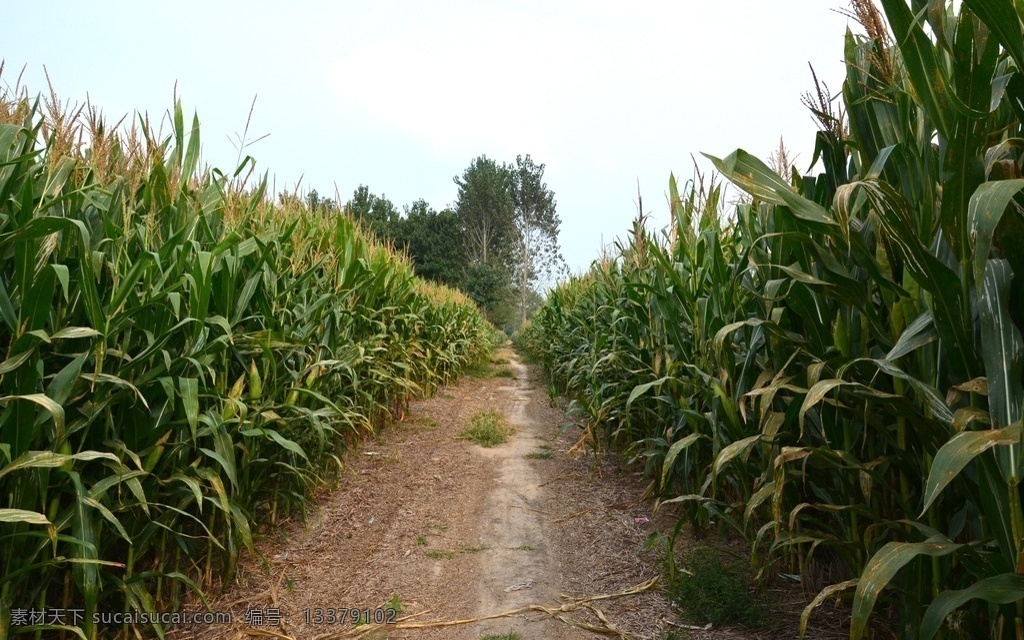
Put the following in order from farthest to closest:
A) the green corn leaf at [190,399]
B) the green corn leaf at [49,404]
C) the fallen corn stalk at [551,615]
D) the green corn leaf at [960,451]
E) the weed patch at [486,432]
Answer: the weed patch at [486,432]
the fallen corn stalk at [551,615]
the green corn leaf at [190,399]
the green corn leaf at [49,404]
the green corn leaf at [960,451]

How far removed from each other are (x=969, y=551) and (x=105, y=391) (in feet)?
9.20

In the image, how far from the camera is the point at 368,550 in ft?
11.1

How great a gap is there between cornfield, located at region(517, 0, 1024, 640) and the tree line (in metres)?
23.6

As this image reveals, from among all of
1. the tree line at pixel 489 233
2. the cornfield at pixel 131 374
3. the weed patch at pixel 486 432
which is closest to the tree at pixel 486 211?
the tree line at pixel 489 233

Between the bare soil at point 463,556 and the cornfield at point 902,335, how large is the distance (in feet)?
2.58

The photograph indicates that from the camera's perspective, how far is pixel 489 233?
129 ft

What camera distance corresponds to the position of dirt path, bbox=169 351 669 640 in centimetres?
258

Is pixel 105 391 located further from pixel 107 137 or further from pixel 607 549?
pixel 607 549

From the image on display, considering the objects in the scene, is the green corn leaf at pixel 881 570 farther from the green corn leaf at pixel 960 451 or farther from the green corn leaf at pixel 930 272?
the green corn leaf at pixel 930 272

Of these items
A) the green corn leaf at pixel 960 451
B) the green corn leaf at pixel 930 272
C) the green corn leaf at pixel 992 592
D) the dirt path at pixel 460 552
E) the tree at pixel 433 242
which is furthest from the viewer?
the tree at pixel 433 242

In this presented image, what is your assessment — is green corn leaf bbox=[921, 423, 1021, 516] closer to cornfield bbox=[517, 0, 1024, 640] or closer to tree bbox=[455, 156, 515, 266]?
cornfield bbox=[517, 0, 1024, 640]

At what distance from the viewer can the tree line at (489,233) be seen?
2873cm

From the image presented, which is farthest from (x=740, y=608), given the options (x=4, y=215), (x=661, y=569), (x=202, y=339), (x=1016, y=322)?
(x=4, y=215)

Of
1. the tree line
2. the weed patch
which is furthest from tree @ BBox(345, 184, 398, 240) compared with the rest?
the weed patch
